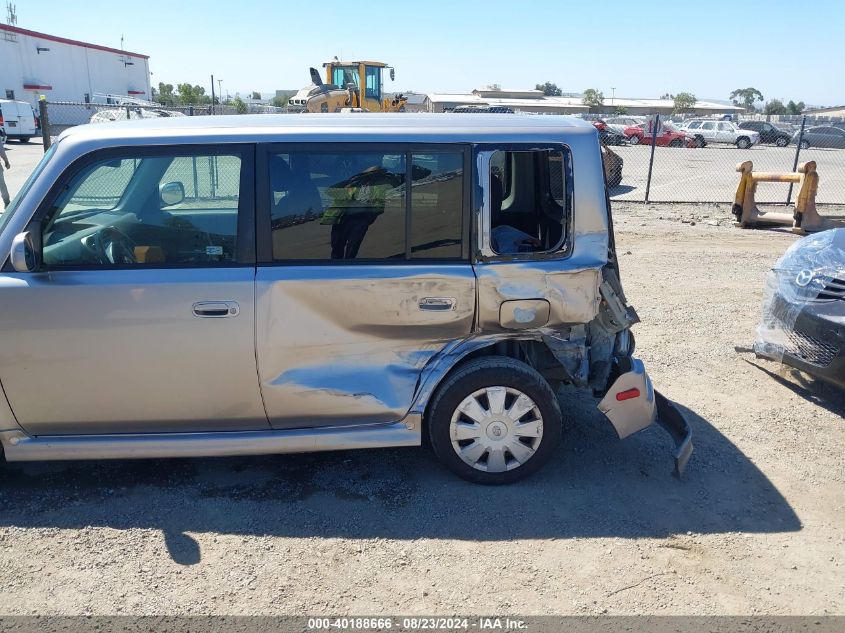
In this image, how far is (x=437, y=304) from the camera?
3572mm

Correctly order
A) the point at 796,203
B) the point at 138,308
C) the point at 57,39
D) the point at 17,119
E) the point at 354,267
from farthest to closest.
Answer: the point at 57,39 < the point at 17,119 < the point at 796,203 < the point at 354,267 < the point at 138,308

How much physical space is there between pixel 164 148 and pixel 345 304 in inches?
48.2

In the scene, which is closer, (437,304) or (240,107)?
(437,304)

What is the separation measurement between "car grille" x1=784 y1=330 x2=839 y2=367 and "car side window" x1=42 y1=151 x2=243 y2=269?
12.6ft

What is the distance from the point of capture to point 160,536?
3330 mm

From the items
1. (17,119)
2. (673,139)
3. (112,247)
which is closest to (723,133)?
(673,139)

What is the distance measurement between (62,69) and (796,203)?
183 ft

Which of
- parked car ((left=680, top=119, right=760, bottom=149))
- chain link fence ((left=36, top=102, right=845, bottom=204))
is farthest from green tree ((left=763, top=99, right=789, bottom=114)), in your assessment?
parked car ((left=680, top=119, right=760, bottom=149))

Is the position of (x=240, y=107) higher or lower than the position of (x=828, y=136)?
higher

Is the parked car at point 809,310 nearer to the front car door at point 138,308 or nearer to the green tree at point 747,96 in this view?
the front car door at point 138,308

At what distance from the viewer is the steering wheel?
3443 mm

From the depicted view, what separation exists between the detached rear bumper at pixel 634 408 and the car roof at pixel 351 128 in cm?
140

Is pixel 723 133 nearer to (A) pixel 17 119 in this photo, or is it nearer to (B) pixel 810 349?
(A) pixel 17 119

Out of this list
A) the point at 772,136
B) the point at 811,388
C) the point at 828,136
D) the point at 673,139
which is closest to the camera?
the point at 811,388
